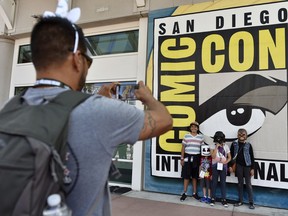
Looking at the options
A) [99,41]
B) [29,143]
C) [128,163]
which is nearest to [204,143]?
[128,163]

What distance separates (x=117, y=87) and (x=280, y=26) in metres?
4.99

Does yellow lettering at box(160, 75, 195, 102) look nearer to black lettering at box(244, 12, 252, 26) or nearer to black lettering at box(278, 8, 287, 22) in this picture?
black lettering at box(244, 12, 252, 26)

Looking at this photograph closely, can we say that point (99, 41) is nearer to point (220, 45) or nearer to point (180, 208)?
point (220, 45)

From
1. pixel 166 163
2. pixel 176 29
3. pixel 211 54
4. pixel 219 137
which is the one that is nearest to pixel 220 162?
pixel 219 137

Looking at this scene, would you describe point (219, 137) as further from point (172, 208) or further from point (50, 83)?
point (50, 83)

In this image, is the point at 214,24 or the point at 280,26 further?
the point at 214,24

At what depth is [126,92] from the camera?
133 centimetres

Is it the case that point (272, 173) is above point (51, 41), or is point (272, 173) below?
below

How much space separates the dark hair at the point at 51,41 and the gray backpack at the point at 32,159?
0.71ft

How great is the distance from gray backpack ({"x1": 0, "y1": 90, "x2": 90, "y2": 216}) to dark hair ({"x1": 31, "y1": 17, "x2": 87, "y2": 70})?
217mm

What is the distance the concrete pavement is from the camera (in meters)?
4.62

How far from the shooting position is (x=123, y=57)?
670cm

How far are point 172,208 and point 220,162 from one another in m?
1.25

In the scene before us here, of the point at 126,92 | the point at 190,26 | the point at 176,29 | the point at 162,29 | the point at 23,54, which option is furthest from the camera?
the point at 23,54
